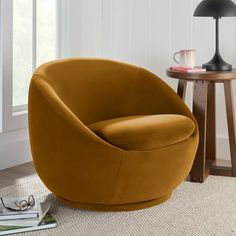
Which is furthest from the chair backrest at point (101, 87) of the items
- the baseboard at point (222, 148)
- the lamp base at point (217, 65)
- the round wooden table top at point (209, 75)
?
the baseboard at point (222, 148)

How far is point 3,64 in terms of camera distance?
3.40 meters

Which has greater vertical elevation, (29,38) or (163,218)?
(29,38)

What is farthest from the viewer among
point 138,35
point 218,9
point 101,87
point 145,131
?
point 138,35

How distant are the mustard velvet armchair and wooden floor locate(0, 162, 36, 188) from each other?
577 mm

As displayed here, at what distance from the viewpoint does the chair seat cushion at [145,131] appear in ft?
8.29

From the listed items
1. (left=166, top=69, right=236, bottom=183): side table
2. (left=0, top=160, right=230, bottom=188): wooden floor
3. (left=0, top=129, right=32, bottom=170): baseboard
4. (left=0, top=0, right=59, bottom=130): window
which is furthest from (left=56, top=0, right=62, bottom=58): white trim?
(left=166, top=69, right=236, bottom=183): side table

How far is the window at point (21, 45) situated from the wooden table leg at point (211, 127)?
1.18m

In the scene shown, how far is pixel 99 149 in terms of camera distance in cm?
A: 248

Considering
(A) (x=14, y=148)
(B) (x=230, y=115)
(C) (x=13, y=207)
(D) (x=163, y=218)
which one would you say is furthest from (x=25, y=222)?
(B) (x=230, y=115)

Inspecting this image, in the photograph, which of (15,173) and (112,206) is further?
(15,173)

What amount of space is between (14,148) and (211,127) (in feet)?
4.17

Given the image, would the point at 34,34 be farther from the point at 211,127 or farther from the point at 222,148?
the point at 222,148

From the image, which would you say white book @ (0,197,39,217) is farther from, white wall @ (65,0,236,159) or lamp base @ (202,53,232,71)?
white wall @ (65,0,236,159)

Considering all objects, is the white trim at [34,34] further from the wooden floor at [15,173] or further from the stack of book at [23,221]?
the stack of book at [23,221]
